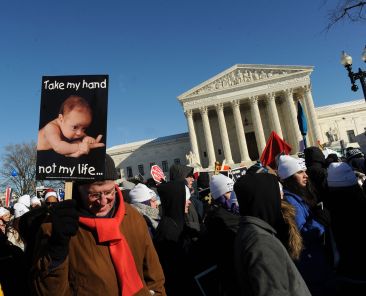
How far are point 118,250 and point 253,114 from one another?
2019 inches

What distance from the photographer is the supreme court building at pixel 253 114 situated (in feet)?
166

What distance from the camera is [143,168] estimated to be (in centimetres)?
6203

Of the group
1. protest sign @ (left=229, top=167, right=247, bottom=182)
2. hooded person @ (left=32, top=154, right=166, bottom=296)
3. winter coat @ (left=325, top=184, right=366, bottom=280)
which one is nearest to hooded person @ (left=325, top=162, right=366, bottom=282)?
winter coat @ (left=325, top=184, right=366, bottom=280)

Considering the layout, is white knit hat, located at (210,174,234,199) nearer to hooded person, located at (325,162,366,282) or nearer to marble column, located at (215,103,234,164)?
hooded person, located at (325,162,366,282)

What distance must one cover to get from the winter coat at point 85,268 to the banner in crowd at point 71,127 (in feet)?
1.89

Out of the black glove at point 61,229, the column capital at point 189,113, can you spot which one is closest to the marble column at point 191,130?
the column capital at point 189,113

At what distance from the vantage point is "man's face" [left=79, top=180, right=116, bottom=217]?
2.63 m

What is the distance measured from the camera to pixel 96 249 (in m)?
2.44

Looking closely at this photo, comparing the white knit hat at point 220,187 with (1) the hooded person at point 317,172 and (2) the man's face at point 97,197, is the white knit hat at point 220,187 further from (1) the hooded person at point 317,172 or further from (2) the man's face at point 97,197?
(2) the man's face at point 97,197

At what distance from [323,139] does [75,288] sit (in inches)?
2199

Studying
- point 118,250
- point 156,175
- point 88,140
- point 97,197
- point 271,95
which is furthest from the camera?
point 271,95

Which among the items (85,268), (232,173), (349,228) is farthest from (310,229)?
(232,173)

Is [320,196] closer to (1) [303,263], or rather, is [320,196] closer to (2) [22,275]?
(1) [303,263]

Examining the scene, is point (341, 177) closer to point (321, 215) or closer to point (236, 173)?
point (321, 215)
